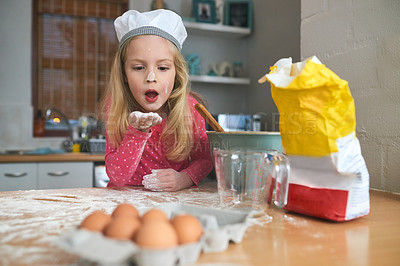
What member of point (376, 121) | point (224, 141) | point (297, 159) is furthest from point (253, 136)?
point (376, 121)

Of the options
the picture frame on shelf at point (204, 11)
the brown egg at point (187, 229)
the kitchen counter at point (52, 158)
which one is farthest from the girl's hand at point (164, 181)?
the picture frame on shelf at point (204, 11)

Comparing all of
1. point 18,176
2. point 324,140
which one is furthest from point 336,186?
point 18,176

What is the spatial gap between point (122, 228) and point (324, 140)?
0.39 m

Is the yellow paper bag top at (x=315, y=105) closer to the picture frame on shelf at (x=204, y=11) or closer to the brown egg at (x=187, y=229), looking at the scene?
the brown egg at (x=187, y=229)

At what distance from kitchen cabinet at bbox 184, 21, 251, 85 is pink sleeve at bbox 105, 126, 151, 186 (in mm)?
1714

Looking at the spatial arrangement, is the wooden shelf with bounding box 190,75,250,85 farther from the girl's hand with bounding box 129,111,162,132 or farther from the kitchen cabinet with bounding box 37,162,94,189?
the girl's hand with bounding box 129,111,162,132

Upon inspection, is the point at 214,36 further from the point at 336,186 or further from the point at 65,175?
the point at 336,186

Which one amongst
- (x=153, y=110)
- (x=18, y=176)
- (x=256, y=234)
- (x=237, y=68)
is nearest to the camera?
(x=256, y=234)

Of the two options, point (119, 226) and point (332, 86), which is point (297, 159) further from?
point (119, 226)

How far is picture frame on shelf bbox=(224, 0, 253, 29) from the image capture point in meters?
2.78

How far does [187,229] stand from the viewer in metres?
0.39

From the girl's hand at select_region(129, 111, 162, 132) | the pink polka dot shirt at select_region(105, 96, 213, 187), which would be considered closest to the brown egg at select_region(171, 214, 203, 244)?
the girl's hand at select_region(129, 111, 162, 132)

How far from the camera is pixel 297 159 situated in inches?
25.2

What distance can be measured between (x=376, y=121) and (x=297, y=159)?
48 centimetres
